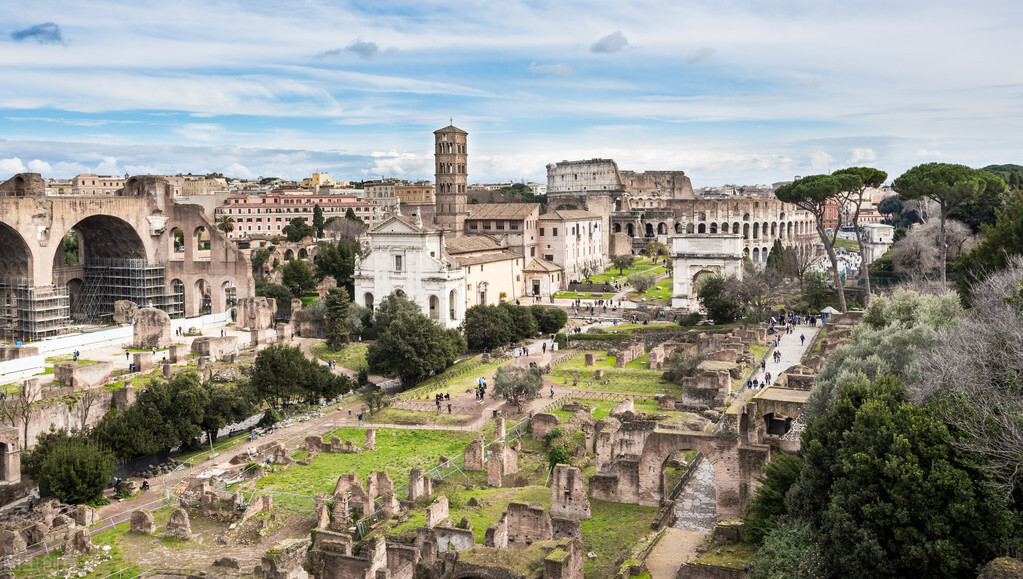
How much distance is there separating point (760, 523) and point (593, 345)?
29.0 metres

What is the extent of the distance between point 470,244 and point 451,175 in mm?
9282

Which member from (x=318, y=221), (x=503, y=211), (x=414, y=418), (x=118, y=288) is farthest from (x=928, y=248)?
(x=318, y=221)

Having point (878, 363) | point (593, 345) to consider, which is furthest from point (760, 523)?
point (593, 345)

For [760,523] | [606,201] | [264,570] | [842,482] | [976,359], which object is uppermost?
[606,201]

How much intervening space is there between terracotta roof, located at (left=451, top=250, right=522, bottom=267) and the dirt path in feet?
117

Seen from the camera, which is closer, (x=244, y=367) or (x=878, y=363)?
(x=878, y=363)

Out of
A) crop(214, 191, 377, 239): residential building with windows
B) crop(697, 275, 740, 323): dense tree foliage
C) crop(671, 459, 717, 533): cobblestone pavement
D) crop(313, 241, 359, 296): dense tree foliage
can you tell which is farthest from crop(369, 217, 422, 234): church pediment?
crop(671, 459, 717, 533): cobblestone pavement

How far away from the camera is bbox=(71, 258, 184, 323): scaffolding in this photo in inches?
2094

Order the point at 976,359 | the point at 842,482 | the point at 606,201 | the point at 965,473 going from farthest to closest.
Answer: the point at 606,201, the point at 976,359, the point at 842,482, the point at 965,473

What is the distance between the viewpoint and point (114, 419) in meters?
27.7

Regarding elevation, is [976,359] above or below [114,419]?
above

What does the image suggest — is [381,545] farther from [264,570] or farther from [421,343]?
[421,343]

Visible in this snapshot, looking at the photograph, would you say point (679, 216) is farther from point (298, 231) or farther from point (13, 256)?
point (13, 256)

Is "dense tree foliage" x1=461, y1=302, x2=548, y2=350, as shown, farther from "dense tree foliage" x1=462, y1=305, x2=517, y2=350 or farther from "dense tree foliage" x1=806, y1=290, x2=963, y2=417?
"dense tree foliage" x1=806, y1=290, x2=963, y2=417
